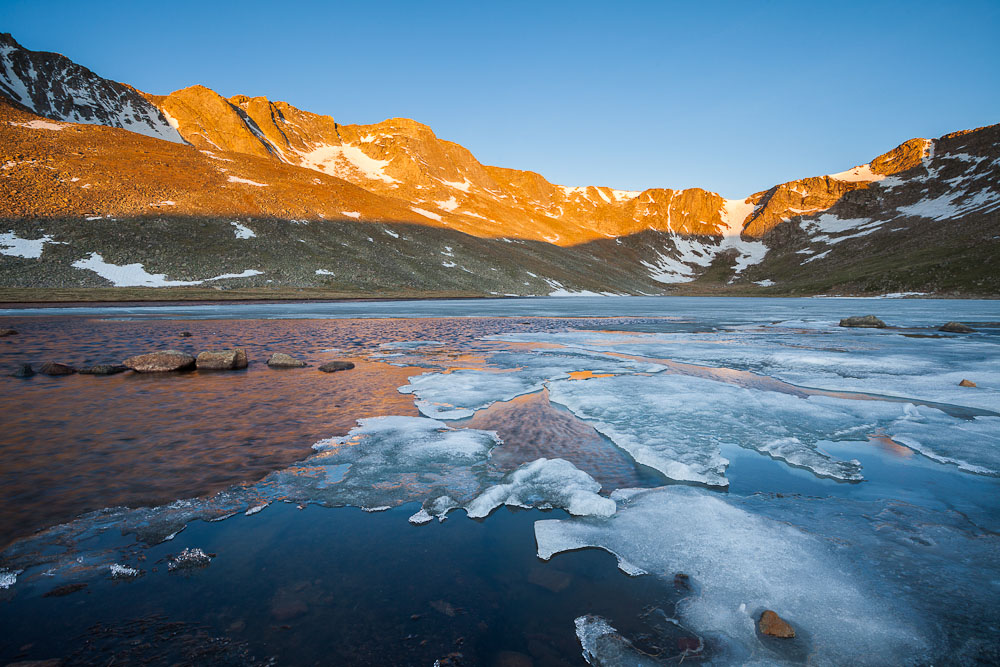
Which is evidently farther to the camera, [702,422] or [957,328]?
[957,328]

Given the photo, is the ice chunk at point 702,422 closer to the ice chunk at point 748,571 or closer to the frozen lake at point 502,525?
the frozen lake at point 502,525

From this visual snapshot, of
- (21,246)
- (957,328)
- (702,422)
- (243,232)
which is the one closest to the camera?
(702,422)

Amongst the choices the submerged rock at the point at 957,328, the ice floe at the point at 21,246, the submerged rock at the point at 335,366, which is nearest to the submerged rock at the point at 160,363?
the submerged rock at the point at 335,366

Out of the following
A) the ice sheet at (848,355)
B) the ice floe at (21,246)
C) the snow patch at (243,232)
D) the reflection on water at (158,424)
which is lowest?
the reflection on water at (158,424)

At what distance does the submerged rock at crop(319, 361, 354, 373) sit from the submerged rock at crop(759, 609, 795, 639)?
1417 cm

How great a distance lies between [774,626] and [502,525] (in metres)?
2.89

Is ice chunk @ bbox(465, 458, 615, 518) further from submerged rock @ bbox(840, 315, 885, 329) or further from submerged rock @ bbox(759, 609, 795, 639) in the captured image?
submerged rock @ bbox(840, 315, 885, 329)

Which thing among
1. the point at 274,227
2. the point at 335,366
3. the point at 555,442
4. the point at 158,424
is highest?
the point at 274,227

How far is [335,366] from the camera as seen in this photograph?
51.9 ft

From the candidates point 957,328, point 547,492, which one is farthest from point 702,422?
point 957,328

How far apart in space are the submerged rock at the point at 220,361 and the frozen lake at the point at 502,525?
3.44 meters

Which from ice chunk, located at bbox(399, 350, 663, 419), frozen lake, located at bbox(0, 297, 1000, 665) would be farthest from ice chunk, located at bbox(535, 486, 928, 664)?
ice chunk, located at bbox(399, 350, 663, 419)

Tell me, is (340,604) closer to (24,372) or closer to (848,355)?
(24,372)

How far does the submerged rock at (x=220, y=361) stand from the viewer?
15930 mm
